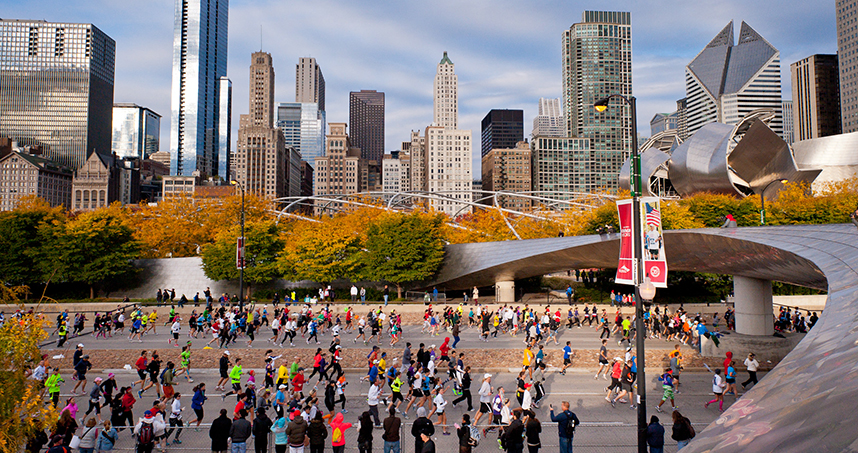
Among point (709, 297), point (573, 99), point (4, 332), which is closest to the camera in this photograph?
point (4, 332)

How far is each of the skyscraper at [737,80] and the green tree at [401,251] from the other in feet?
577

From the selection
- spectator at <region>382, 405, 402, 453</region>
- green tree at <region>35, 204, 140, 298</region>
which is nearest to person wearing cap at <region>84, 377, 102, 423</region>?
spectator at <region>382, 405, 402, 453</region>

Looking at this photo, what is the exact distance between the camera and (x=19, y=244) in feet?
117

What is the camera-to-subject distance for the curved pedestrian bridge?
231cm

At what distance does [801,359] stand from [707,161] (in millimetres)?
56992

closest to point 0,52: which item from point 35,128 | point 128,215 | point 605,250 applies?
point 35,128

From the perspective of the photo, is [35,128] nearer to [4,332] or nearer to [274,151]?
[274,151]

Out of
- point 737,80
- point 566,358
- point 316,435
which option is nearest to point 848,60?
point 737,80

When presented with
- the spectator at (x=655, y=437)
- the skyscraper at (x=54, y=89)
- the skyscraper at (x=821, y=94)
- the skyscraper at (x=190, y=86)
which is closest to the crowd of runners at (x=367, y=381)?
the spectator at (x=655, y=437)

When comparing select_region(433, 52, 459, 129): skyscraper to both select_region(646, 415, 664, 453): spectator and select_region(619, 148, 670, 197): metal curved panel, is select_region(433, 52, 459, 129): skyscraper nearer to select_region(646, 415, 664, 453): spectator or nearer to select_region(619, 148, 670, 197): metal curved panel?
select_region(619, 148, 670, 197): metal curved panel

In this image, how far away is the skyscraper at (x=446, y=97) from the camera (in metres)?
194

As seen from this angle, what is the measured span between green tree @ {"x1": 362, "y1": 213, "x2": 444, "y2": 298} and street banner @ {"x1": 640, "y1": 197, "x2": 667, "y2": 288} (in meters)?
25.1

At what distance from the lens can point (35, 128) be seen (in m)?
140

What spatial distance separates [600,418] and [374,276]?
24.1 m
